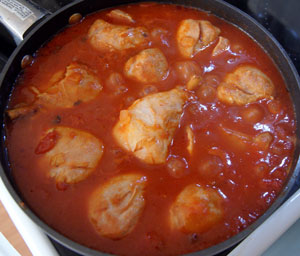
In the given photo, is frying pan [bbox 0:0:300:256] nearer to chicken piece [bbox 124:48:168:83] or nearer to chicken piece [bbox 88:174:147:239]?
chicken piece [bbox 88:174:147:239]

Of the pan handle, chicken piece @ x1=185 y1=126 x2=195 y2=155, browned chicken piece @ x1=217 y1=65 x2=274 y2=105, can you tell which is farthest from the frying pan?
chicken piece @ x1=185 y1=126 x2=195 y2=155

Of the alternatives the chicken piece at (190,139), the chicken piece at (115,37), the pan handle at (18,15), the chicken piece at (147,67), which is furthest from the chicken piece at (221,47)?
the pan handle at (18,15)

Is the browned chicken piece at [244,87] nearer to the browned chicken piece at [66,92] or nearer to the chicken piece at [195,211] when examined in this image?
the chicken piece at [195,211]

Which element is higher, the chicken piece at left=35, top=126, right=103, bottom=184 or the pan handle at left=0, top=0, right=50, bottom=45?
the pan handle at left=0, top=0, right=50, bottom=45

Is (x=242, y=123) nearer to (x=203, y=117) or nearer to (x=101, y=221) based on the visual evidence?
(x=203, y=117)

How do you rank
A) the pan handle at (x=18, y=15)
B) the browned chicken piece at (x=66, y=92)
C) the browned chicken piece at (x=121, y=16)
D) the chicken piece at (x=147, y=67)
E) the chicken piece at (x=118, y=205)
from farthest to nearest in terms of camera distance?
1. the browned chicken piece at (x=121, y=16)
2. the pan handle at (x=18, y=15)
3. the chicken piece at (x=147, y=67)
4. the browned chicken piece at (x=66, y=92)
5. the chicken piece at (x=118, y=205)

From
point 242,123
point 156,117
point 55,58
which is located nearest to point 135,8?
point 55,58
